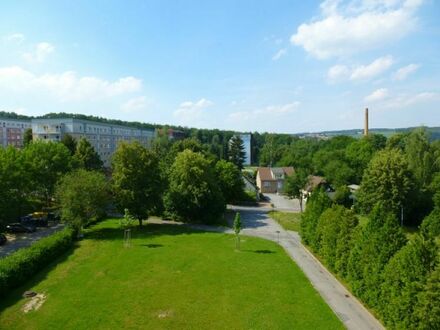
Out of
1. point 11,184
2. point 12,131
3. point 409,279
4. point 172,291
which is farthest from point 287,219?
point 12,131

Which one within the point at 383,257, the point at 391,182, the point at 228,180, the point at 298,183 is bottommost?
the point at 383,257

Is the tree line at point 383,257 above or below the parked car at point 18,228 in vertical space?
above

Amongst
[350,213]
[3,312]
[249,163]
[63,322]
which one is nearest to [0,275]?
[3,312]

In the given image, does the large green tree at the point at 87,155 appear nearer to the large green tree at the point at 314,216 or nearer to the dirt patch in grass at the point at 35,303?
the large green tree at the point at 314,216

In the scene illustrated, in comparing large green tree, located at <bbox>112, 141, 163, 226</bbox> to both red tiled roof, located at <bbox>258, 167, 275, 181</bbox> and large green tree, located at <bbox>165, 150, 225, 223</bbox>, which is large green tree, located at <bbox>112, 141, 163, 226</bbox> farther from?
red tiled roof, located at <bbox>258, 167, 275, 181</bbox>

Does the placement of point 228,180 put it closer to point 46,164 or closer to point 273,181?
point 273,181

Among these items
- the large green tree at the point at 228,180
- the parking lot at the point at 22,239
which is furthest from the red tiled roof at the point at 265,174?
the parking lot at the point at 22,239

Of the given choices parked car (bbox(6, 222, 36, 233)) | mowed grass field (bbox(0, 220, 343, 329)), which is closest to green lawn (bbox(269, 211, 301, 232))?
mowed grass field (bbox(0, 220, 343, 329))

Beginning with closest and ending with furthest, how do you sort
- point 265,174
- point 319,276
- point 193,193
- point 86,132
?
point 319,276 → point 193,193 → point 265,174 → point 86,132

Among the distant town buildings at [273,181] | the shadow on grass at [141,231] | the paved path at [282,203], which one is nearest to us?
the shadow on grass at [141,231]
